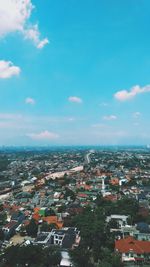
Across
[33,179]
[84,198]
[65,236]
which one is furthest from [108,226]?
[33,179]

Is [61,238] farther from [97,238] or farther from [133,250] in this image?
[133,250]

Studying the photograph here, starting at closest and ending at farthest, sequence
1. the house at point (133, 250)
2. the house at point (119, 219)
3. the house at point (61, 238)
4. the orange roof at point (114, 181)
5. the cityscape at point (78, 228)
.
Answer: the cityscape at point (78, 228)
the house at point (133, 250)
the house at point (61, 238)
the house at point (119, 219)
the orange roof at point (114, 181)

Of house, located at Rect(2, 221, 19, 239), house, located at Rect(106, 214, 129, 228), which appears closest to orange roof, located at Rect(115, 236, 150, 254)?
house, located at Rect(106, 214, 129, 228)

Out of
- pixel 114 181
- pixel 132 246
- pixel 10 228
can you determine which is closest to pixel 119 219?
pixel 132 246

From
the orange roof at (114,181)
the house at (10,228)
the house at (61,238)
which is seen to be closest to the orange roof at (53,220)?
the house at (61,238)

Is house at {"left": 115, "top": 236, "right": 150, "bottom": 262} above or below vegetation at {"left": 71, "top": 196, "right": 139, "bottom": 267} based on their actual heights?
below

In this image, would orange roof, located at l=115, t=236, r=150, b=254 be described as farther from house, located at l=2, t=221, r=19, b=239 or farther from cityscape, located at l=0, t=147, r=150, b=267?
house, located at l=2, t=221, r=19, b=239

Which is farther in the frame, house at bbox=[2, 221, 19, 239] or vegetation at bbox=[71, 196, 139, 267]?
house at bbox=[2, 221, 19, 239]

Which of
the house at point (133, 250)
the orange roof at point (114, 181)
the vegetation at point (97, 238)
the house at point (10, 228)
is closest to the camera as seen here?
the vegetation at point (97, 238)

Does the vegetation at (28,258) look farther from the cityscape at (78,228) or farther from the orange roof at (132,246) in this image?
the orange roof at (132,246)
